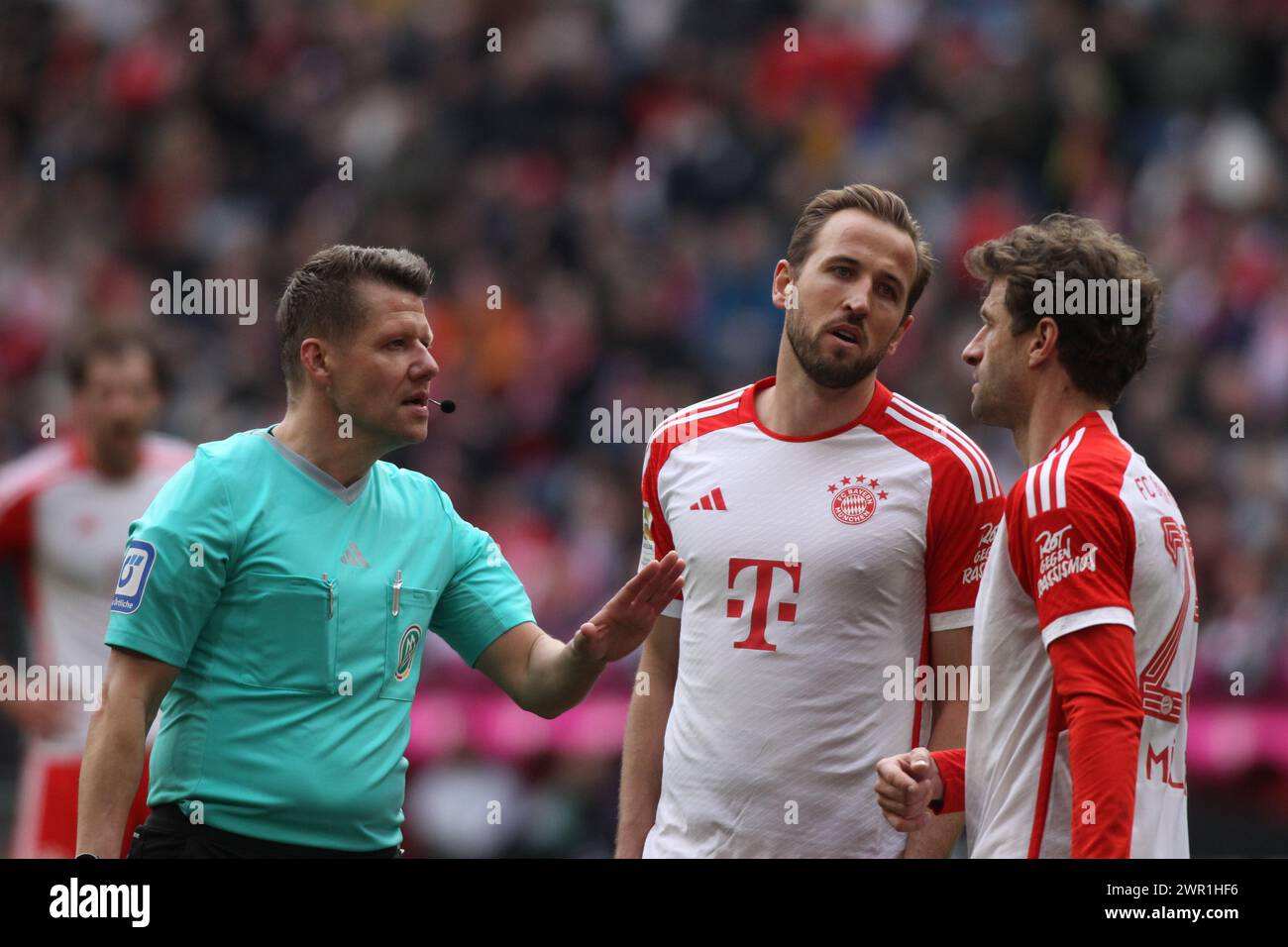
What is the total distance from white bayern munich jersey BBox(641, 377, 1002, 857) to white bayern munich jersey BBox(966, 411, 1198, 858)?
555mm

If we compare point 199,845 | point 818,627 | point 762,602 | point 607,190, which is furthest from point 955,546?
point 607,190

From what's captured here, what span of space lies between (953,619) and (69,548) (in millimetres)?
3382

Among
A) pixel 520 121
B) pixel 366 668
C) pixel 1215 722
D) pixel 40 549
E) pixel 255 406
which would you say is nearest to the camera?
pixel 366 668

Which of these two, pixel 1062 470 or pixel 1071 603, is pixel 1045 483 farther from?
pixel 1071 603

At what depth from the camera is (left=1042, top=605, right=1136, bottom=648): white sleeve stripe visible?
3.46 metres

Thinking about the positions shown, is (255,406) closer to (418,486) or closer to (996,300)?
(418,486)

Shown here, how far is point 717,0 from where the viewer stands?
14516mm

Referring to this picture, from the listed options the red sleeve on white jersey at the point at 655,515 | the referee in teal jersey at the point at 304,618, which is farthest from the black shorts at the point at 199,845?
the red sleeve on white jersey at the point at 655,515

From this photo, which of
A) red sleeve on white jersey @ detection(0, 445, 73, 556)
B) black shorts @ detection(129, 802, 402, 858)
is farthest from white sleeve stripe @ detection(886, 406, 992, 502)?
red sleeve on white jersey @ detection(0, 445, 73, 556)

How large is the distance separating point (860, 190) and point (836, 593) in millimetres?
1053

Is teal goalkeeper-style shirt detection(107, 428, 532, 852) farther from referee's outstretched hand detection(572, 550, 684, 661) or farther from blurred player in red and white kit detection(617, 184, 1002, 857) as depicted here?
blurred player in red and white kit detection(617, 184, 1002, 857)

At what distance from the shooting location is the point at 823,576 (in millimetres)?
4422
